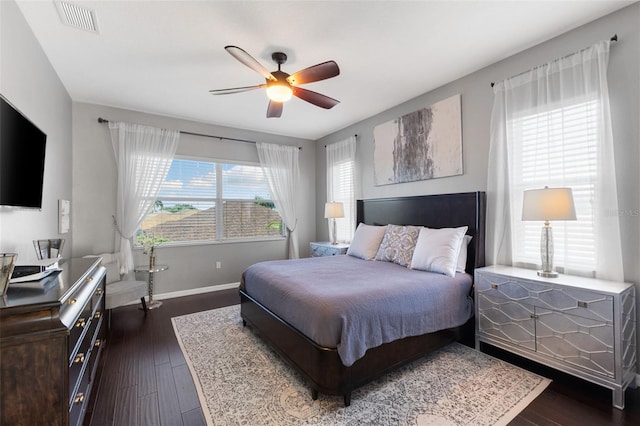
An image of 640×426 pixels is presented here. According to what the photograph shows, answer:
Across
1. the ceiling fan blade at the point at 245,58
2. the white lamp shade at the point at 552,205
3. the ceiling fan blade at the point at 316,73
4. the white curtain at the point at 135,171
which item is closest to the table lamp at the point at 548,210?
the white lamp shade at the point at 552,205

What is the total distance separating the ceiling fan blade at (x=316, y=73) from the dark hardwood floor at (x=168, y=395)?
8.60 ft

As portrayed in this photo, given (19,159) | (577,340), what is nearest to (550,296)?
(577,340)

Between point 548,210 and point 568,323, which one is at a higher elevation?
point 548,210

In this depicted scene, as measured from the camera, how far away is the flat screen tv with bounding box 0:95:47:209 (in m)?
1.57

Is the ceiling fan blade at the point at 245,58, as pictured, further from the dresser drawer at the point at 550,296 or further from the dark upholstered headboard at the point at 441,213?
the dresser drawer at the point at 550,296

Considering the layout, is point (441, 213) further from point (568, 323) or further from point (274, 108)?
point (274, 108)

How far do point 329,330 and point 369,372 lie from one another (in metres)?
0.50

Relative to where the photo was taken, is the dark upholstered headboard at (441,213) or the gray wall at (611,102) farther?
the dark upholstered headboard at (441,213)

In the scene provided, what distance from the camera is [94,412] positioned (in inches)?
73.3

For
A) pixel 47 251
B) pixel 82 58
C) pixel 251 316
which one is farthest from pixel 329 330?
pixel 82 58

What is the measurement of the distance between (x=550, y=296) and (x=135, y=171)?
4.93 m

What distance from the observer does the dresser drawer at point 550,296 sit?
1.91 meters

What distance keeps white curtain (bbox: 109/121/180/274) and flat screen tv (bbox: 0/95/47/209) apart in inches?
77.6

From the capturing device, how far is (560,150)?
2.44 metres
